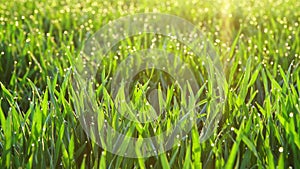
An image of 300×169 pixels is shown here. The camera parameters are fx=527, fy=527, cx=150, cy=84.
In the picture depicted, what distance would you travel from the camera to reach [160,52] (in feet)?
7.23

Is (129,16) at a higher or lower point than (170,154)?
higher

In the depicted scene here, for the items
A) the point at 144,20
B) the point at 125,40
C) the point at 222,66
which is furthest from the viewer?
the point at 144,20

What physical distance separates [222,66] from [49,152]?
0.97 m

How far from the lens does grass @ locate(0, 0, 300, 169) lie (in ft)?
4.22

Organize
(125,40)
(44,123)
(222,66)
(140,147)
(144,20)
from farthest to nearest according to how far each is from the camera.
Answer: (144,20) → (125,40) → (222,66) → (44,123) → (140,147)

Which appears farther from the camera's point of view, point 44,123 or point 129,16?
point 129,16

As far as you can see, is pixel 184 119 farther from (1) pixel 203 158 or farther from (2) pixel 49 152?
(2) pixel 49 152

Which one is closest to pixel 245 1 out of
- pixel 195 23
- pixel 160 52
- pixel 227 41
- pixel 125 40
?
pixel 195 23

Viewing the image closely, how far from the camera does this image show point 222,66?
2.08m

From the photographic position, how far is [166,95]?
191cm

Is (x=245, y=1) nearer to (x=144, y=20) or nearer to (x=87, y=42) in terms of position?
(x=144, y=20)

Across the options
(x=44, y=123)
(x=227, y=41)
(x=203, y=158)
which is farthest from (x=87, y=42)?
(x=203, y=158)

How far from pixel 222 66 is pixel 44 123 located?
90 centimetres

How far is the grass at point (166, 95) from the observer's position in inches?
50.7
